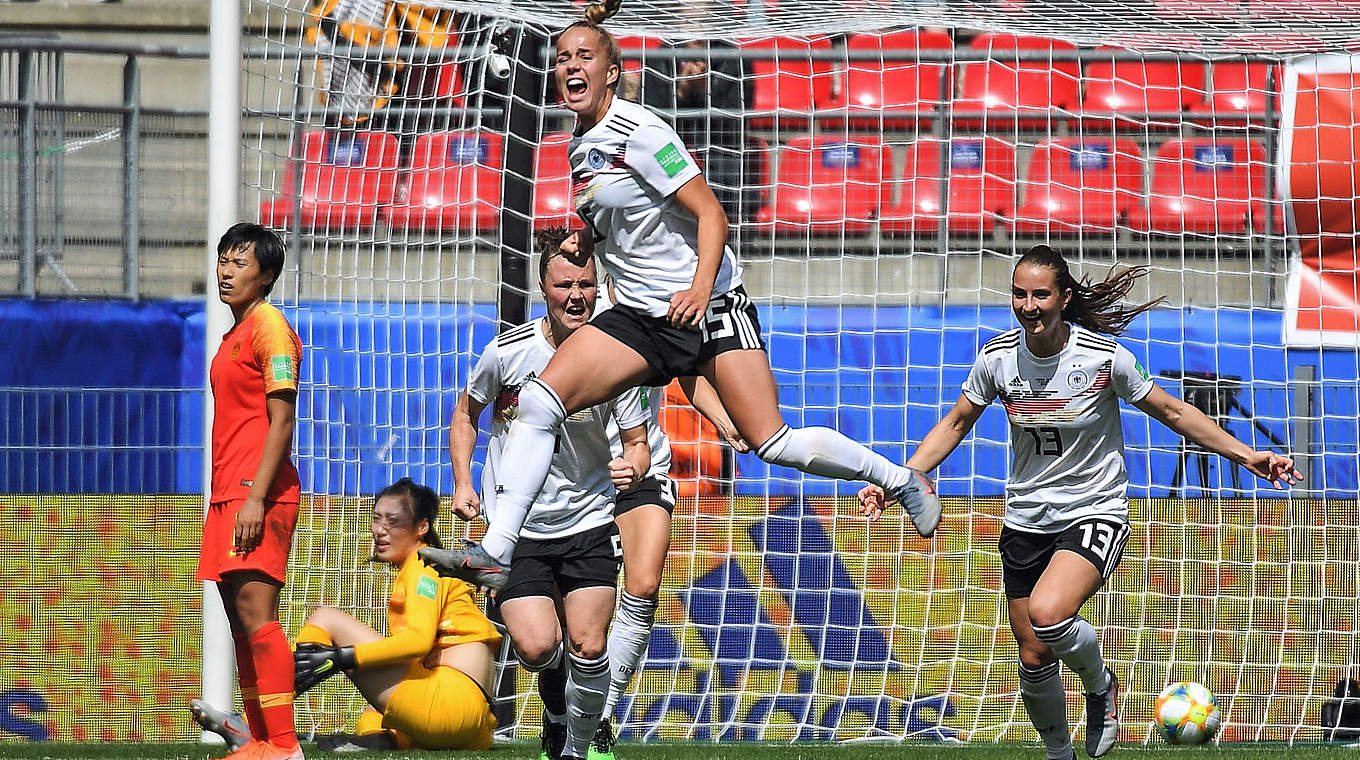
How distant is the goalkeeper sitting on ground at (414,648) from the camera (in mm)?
6500

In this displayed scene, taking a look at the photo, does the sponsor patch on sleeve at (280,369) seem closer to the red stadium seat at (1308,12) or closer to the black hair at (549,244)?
the black hair at (549,244)

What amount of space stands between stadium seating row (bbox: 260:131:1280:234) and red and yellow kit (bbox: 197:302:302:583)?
316cm

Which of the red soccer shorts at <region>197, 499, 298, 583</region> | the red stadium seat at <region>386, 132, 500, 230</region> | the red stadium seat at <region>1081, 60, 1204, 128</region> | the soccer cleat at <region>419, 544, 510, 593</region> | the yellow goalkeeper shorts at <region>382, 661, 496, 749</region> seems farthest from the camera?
the red stadium seat at <region>1081, 60, 1204, 128</region>

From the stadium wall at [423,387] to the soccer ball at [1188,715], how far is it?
142cm

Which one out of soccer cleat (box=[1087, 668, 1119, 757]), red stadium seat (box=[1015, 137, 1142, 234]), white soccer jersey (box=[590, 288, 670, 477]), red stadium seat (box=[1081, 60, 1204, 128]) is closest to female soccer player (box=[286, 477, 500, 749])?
white soccer jersey (box=[590, 288, 670, 477])

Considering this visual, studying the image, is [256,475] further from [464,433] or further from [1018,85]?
[1018,85]

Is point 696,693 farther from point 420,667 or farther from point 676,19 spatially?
point 676,19

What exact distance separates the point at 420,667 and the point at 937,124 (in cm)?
502

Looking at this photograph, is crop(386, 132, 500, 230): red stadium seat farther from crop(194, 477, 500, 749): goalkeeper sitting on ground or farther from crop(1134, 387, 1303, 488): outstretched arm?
crop(1134, 387, 1303, 488): outstretched arm

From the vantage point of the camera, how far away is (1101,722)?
19.5 ft

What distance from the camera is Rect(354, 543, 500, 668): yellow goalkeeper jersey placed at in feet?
21.1

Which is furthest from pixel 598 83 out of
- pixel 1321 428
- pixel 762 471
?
pixel 1321 428

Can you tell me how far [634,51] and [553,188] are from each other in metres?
1.99

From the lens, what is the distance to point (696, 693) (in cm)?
784
